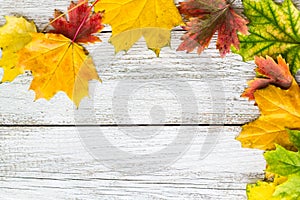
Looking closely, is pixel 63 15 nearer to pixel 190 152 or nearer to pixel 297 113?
pixel 190 152

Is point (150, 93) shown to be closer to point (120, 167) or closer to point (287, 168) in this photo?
point (120, 167)

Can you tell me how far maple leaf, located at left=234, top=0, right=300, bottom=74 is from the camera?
2.90ft

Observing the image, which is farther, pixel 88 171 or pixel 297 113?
pixel 88 171

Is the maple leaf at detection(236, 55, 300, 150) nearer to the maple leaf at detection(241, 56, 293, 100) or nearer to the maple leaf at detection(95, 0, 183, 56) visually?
Answer: the maple leaf at detection(241, 56, 293, 100)

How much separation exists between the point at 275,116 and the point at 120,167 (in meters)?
0.34

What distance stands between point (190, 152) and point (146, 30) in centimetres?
27

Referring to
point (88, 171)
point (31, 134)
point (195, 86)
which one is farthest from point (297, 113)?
point (31, 134)

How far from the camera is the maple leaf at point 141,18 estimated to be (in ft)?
2.96

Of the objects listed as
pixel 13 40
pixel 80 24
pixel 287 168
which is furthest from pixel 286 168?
pixel 13 40

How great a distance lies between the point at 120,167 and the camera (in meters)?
1.00

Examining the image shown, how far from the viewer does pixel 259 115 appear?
0.95 metres

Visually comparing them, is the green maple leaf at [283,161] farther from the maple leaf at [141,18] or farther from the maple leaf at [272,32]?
the maple leaf at [141,18]

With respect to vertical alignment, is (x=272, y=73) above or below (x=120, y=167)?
above

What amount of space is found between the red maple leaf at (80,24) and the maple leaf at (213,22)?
179 millimetres
